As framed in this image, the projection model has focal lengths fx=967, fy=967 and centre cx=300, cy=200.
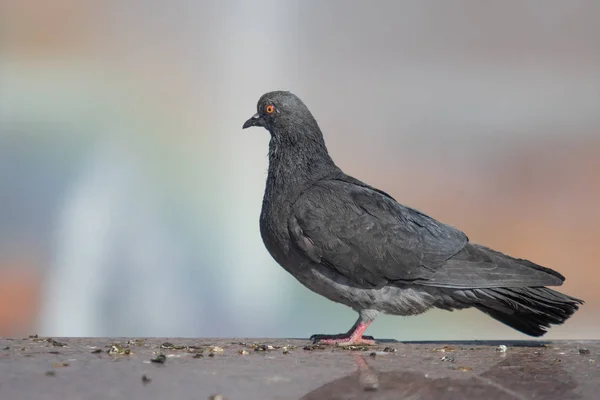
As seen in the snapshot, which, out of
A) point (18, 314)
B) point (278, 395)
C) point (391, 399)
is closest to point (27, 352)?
point (278, 395)

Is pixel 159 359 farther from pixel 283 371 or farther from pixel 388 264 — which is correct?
pixel 388 264

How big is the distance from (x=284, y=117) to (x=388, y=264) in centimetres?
160

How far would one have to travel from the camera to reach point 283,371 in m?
4.61

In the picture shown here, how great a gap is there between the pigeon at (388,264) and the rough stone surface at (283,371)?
55 cm

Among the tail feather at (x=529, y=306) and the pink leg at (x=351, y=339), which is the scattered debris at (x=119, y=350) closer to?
the pink leg at (x=351, y=339)

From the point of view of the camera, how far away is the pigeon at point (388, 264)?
21.3 feet

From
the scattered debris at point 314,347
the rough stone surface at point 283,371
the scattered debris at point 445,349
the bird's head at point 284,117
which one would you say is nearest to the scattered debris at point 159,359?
the rough stone surface at point 283,371

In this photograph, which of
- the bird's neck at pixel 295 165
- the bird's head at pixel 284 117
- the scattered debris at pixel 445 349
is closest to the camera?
the scattered debris at pixel 445 349

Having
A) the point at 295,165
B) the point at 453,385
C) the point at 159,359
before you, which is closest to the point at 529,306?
the point at 295,165

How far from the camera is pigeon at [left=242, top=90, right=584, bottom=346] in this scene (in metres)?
6.50

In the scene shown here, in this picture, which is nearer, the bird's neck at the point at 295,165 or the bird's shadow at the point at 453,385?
the bird's shadow at the point at 453,385

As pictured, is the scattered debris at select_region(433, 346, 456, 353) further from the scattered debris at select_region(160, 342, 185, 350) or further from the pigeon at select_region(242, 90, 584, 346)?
the scattered debris at select_region(160, 342, 185, 350)

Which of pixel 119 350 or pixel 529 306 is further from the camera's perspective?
pixel 529 306

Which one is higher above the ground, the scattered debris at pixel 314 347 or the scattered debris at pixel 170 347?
the scattered debris at pixel 170 347
